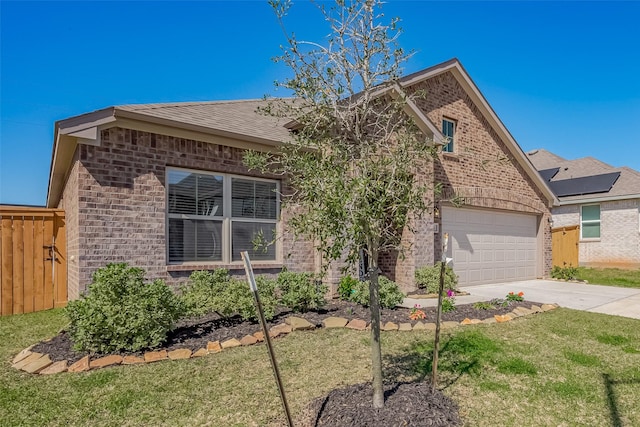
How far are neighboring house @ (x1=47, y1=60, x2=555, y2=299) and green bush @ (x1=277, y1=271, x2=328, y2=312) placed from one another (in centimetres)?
120

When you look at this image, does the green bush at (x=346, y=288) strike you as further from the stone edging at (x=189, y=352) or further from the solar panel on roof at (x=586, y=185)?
the solar panel on roof at (x=586, y=185)

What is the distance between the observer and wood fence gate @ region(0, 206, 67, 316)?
7891 mm

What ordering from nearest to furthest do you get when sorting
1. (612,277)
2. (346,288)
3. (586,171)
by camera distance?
(346,288)
(612,277)
(586,171)

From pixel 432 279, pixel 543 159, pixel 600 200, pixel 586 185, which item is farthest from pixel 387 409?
pixel 543 159

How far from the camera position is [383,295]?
24.6 ft

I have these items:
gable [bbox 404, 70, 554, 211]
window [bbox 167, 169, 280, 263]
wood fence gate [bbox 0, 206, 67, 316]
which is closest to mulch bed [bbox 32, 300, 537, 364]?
window [bbox 167, 169, 280, 263]

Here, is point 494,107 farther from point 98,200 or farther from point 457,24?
point 98,200

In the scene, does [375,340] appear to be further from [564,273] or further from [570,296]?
[564,273]

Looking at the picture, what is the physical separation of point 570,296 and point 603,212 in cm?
1104

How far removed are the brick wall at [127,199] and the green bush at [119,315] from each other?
6.17 ft

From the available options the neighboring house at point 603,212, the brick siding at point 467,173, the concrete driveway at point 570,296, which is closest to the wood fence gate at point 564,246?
the neighboring house at point 603,212

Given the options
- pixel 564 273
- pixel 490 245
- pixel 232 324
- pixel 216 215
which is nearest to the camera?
pixel 232 324

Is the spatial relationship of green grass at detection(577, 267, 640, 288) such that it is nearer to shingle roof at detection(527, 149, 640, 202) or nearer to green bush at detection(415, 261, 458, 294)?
shingle roof at detection(527, 149, 640, 202)

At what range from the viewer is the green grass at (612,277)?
12906 millimetres
